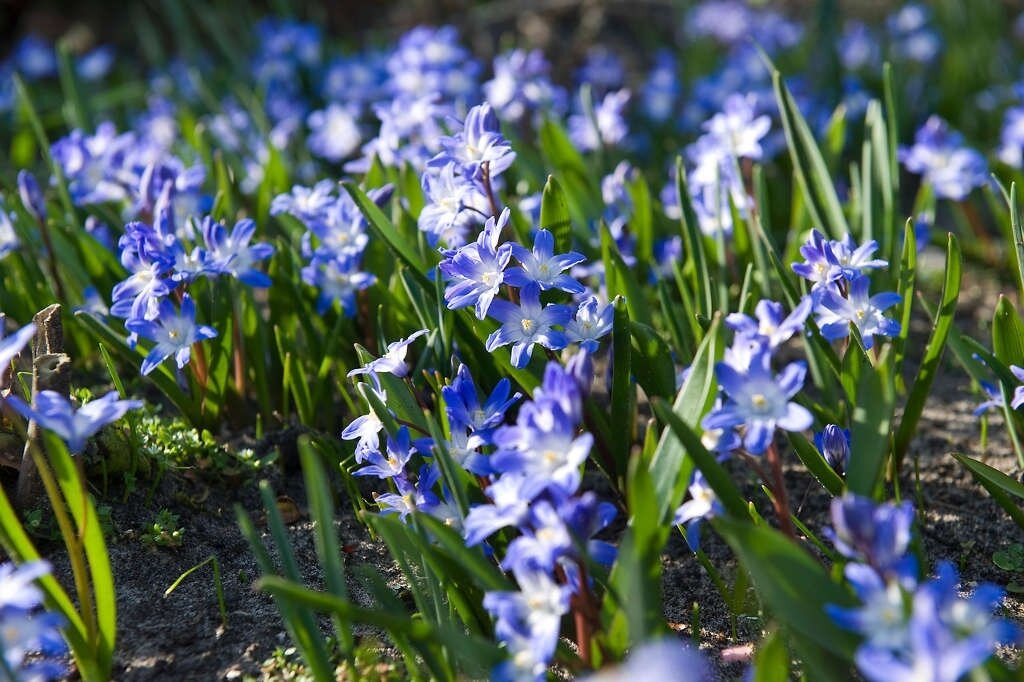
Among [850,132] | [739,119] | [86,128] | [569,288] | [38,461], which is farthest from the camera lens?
[850,132]

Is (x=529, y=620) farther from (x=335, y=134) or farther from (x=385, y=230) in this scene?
(x=335, y=134)

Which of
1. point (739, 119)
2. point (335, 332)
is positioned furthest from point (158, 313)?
point (739, 119)

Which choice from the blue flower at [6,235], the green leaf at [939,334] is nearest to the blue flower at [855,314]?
the green leaf at [939,334]

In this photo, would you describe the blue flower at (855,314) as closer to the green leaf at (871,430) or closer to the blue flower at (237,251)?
the green leaf at (871,430)

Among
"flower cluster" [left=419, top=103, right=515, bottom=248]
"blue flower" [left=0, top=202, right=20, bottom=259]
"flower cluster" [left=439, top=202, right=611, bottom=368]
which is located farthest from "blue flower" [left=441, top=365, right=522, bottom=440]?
"blue flower" [left=0, top=202, right=20, bottom=259]

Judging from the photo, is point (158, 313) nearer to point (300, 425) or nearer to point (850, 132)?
point (300, 425)

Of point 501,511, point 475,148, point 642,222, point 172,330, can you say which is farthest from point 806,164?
point 172,330
